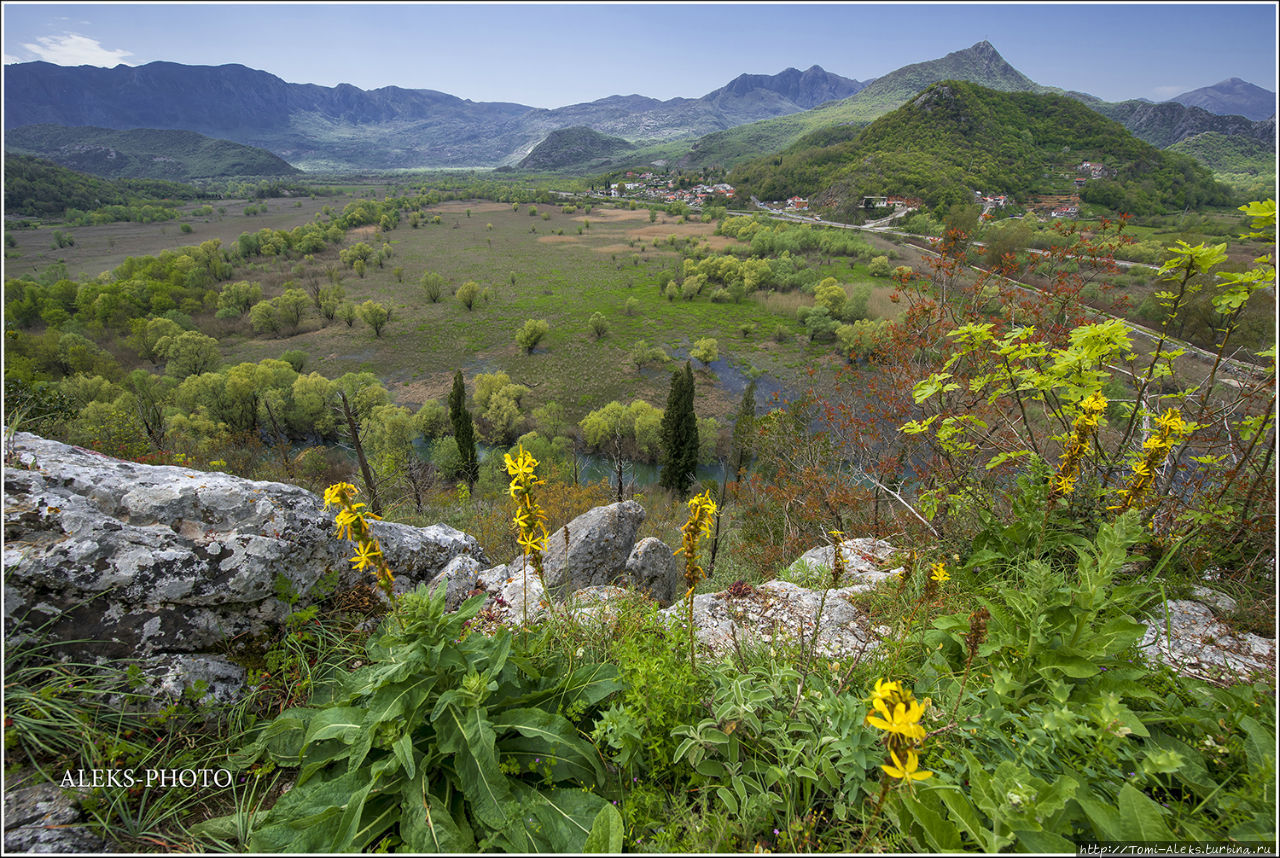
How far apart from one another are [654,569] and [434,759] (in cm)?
629

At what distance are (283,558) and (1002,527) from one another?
6.47m

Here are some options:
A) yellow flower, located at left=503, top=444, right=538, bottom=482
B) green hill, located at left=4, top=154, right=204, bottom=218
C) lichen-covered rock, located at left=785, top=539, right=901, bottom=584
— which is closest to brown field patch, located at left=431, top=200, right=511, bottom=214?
green hill, located at left=4, top=154, right=204, bottom=218

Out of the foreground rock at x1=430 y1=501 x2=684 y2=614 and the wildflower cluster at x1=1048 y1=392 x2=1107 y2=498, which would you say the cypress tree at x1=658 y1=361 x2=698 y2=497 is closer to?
the foreground rock at x1=430 y1=501 x2=684 y2=614

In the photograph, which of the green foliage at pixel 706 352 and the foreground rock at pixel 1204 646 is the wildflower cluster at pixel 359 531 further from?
the green foliage at pixel 706 352

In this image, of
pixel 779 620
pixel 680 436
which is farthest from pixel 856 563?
pixel 680 436

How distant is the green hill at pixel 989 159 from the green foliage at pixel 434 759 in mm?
89518

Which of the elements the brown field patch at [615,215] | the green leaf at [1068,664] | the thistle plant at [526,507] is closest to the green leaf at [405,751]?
the thistle plant at [526,507]

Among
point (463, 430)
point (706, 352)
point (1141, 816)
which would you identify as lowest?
point (463, 430)

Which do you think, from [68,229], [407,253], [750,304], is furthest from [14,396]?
[68,229]

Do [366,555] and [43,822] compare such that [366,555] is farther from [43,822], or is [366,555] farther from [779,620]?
[779,620]

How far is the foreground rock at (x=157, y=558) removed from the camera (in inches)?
126

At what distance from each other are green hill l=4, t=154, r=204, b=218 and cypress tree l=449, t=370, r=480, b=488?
9066 cm

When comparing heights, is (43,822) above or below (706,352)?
above

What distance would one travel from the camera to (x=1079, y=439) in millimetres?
3529
